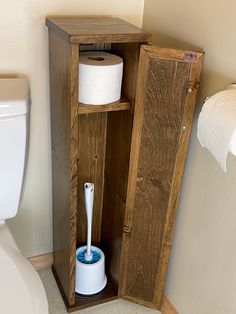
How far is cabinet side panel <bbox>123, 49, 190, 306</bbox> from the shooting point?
3.18 feet

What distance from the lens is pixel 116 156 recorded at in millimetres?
1219

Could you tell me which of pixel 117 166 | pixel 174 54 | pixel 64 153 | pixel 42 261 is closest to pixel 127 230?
pixel 117 166

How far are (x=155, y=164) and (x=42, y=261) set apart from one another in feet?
2.21

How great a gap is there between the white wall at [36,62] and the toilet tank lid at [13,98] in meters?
0.07

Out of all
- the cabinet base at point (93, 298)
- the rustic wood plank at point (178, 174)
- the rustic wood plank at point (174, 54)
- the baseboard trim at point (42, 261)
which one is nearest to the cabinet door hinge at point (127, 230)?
the rustic wood plank at point (178, 174)

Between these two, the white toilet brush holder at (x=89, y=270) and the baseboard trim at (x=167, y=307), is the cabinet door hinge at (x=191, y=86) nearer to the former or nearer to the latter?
the white toilet brush holder at (x=89, y=270)

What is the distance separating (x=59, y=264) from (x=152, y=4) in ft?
3.05

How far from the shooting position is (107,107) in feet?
3.36

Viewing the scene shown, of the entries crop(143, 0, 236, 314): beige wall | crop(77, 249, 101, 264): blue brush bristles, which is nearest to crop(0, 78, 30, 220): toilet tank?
crop(77, 249, 101, 264): blue brush bristles

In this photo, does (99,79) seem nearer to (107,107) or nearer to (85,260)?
(107,107)

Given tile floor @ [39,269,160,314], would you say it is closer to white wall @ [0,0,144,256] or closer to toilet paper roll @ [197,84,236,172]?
white wall @ [0,0,144,256]

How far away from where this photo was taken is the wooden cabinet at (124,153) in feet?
3.14

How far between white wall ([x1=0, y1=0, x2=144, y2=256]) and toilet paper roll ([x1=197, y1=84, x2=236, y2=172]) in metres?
0.52

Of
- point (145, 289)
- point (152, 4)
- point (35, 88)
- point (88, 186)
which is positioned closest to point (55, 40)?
point (35, 88)
